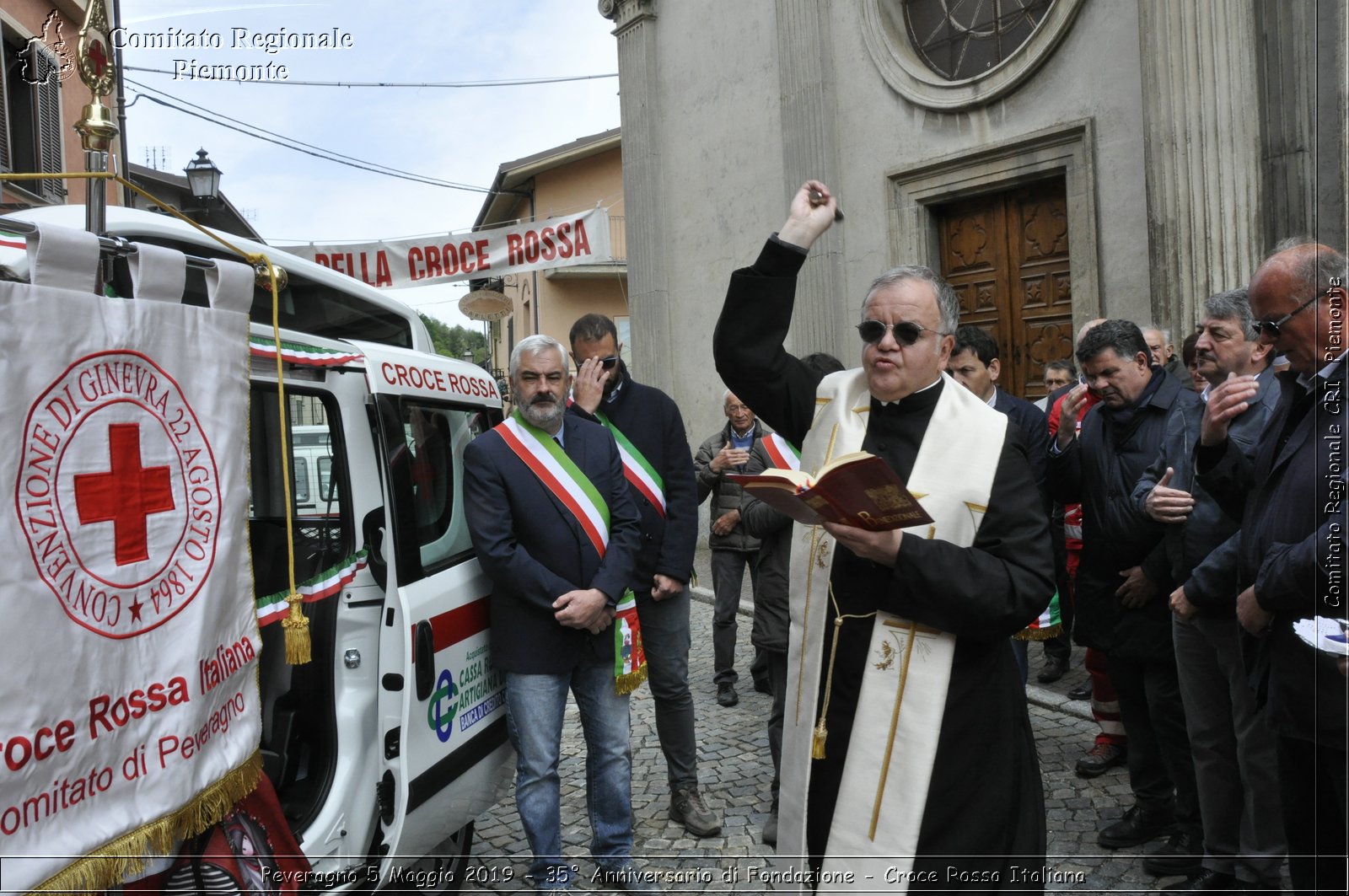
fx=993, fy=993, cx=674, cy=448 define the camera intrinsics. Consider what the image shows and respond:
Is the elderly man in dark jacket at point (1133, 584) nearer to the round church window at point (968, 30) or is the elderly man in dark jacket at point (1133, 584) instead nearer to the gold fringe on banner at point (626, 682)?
the gold fringe on banner at point (626, 682)

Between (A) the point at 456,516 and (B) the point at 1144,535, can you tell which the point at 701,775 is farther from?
(B) the point at 1144,535

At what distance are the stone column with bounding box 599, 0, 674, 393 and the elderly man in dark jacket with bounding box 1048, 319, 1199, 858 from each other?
8030 millimetres

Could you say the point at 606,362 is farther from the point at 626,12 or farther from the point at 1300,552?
the point at 626,12

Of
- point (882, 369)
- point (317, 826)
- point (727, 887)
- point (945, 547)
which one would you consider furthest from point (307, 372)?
point (727, 887)

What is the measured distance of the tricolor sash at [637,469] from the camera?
14.1 feet

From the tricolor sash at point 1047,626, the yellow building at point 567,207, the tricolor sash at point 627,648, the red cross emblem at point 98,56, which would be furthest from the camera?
the yellow building at point 567,207

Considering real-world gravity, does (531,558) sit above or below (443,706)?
above

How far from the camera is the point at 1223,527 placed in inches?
138

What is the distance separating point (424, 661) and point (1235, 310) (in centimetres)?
314

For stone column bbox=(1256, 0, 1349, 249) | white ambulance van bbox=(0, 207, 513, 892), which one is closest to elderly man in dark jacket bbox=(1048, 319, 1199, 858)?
white ambulance van bbox=(0, 207, 513, 892)

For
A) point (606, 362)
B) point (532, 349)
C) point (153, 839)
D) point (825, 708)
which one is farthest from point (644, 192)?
point (153, 839)

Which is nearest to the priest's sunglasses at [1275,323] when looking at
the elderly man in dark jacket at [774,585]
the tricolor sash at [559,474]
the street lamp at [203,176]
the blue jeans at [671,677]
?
the elderly man in dark jacket at [774,585]

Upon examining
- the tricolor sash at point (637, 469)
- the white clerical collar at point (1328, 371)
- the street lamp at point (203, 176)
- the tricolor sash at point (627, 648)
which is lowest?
the tricolor sash at point (627, 648)

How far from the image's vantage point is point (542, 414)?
12.2ft
